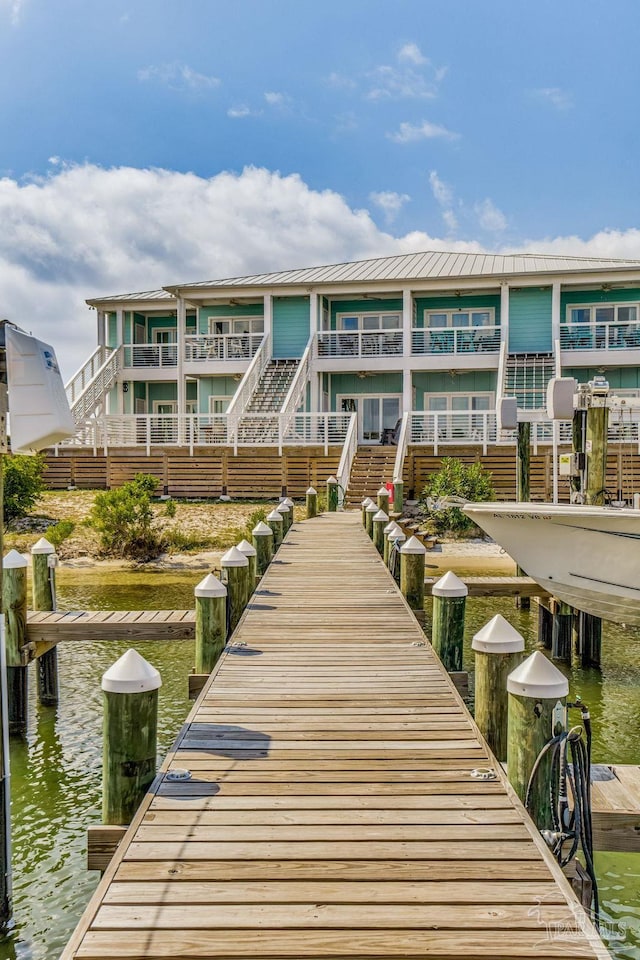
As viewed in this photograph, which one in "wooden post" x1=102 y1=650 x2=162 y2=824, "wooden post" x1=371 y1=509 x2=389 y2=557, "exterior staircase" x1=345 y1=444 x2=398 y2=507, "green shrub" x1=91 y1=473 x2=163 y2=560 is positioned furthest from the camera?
"exterior staircase" x1=345 y1=444 x2=398 y2=507

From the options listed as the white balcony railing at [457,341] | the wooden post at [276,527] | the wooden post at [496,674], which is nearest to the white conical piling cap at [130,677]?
the wooden post at [496,674]

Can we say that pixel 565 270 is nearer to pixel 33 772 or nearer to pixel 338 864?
pixel 33 772

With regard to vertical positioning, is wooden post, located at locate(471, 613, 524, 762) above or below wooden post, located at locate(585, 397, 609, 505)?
below

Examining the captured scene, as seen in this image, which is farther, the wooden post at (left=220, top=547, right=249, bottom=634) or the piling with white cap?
the piling with white cap

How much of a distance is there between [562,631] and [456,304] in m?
20.2

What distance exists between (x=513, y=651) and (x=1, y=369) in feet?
12.3

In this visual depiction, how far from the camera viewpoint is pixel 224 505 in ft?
79.4

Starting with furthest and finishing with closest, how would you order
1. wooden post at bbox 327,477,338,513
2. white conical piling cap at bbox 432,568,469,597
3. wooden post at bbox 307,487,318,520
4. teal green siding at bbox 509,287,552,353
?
teal green siding at bbox 509,287,552,353 → wooden post at bbox 327,477,338,513 → wooden post at bbox 307,487,318,520 → white conical piling cap at bbox 432,568,469,597

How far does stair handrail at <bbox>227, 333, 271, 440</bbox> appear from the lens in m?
25.7

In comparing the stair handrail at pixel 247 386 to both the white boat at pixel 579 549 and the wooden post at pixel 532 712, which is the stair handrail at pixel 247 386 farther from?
the wooden post at pixel 532 712

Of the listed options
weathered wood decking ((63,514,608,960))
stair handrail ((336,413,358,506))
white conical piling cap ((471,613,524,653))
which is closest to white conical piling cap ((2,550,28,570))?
weathered wood decking ((63,514,608,960))

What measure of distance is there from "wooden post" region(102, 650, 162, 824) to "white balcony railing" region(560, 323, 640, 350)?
2493 centimetres

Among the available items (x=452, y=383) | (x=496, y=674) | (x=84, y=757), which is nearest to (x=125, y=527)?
(x=84, y=757)

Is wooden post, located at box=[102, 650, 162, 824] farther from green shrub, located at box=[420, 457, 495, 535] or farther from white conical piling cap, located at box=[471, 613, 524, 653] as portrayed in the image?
green shrub, located at box=[420, 457, 495, 535]
